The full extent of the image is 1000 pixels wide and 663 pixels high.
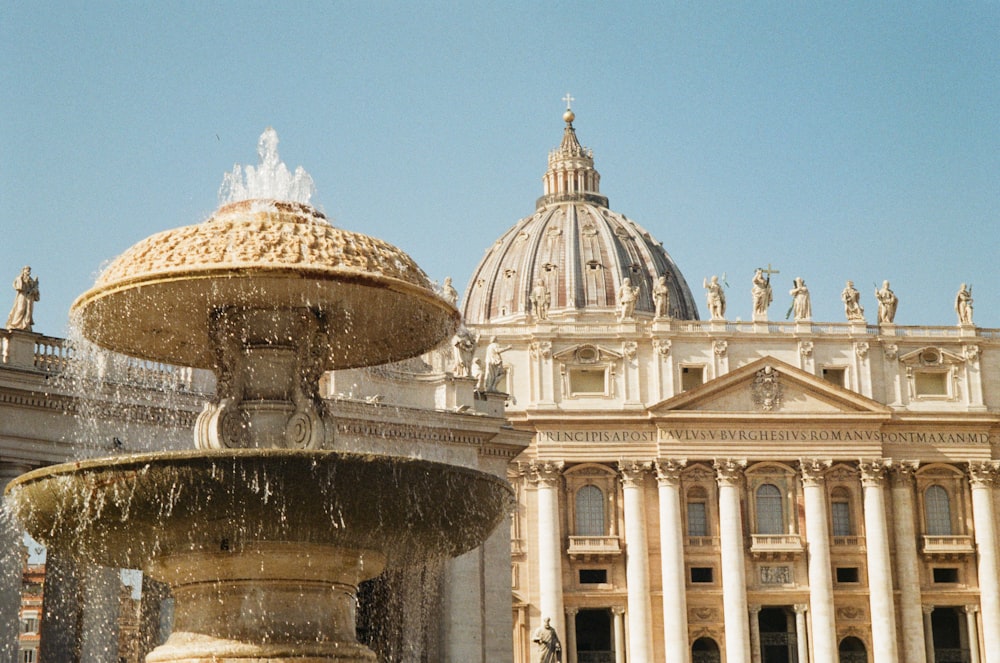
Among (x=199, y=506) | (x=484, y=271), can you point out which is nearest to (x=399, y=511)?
(x=199, y=506)

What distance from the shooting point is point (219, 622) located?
12.7 meters

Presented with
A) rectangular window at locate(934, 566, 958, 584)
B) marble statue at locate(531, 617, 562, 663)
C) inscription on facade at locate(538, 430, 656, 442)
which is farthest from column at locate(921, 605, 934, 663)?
marble statue at locate(531, 617, 562, 663)

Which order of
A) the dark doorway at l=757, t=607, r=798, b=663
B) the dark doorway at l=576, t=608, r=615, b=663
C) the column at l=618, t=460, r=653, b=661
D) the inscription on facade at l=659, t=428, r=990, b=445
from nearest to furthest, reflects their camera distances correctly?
the column at l=618, t=460, r=653, b=661
the inscription on facade at l=659, t=428, r=990, b=445
the dark doorway at l=757, t=607, r=798, b=663
the dark doorway at l=576, t=608, r=615, b=663

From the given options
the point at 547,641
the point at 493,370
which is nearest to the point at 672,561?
the point at 547,641

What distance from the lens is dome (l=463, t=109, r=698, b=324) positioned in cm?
10394

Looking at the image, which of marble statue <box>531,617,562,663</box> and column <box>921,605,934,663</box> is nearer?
marble statue <box>531,617,562,663</box>

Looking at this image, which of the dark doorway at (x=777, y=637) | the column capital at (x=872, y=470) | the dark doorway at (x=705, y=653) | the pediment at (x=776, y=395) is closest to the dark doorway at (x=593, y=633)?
the dark doorway at (x=705, y=653)

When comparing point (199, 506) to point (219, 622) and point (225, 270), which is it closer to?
point (219, 622)

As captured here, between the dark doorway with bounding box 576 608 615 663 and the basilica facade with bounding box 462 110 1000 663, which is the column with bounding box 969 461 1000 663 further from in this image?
the dark doorway with bounding box 576 608 615 663

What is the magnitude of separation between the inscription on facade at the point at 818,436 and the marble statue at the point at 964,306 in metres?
5.38

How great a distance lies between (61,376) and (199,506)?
1462cm

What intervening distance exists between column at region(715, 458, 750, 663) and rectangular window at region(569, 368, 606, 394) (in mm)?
6032

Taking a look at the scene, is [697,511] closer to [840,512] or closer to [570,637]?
[840,512]

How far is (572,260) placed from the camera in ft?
346
